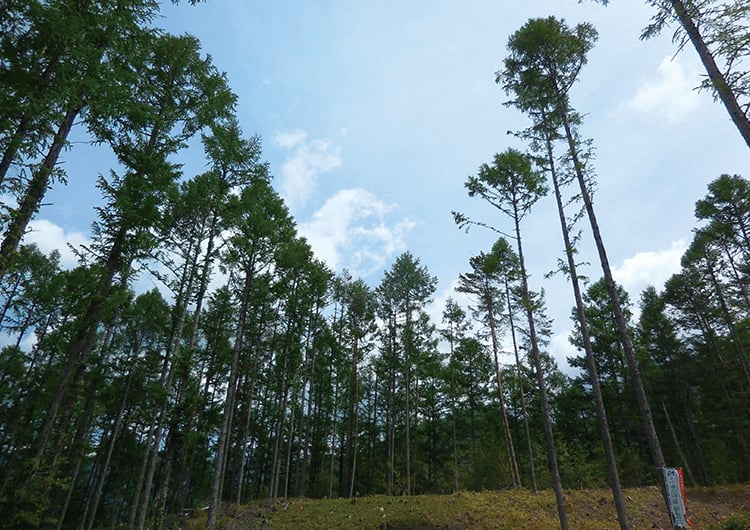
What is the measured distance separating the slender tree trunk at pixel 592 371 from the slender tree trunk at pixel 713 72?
4.78 meters

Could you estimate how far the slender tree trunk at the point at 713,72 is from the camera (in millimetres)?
6695

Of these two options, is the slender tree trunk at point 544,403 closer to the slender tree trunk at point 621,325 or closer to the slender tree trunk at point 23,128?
the slender tree trunk at point 621,325

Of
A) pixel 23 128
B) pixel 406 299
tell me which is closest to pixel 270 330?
pixel 406 299

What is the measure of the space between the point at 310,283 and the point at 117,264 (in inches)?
477

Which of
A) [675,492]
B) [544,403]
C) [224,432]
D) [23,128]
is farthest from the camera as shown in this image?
[224,432]

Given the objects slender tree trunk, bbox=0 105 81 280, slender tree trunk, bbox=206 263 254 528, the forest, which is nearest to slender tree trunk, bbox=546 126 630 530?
the forest

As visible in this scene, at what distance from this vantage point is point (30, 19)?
6469 millimetres

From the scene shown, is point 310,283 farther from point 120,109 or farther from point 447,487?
point 447,487

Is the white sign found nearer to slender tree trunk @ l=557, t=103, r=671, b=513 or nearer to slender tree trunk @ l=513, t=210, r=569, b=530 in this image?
slender tree trunk @ l=557, t=103, r=671, b=513

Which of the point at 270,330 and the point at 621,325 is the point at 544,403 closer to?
the point at 621,325

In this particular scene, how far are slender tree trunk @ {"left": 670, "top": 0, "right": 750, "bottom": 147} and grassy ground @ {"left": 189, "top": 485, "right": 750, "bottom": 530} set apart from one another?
13080 mm

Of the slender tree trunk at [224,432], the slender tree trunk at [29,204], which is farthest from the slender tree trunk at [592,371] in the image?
the slender tree trunk at [29,204]

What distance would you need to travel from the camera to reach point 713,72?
23.7 ft

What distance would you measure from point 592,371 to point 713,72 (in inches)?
298
